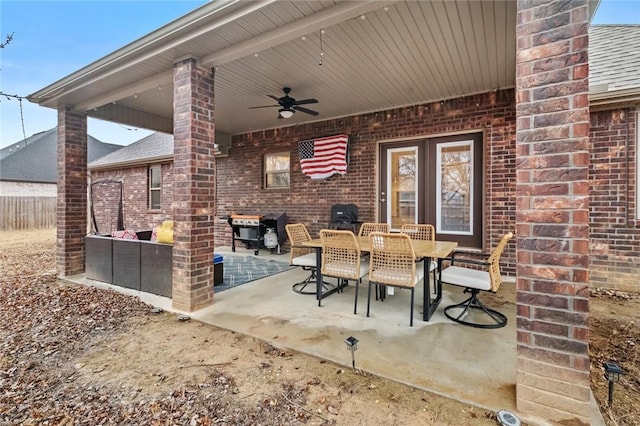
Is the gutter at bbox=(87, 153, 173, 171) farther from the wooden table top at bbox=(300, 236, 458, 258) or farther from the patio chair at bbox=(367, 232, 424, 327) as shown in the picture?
the patio chair at bbox=(367, 232, 424, 327)

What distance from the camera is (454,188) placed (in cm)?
523

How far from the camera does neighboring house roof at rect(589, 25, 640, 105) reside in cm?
375

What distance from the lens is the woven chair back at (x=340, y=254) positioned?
3217 millimetres

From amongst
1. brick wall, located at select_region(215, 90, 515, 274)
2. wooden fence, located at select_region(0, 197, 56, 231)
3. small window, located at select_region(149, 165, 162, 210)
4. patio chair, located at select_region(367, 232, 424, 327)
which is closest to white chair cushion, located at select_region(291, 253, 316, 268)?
patio chair, located at select_region(367, 232, 424, 327)

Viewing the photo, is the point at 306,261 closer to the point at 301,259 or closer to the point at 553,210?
the point at 301,259

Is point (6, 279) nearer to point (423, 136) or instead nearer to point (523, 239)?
point (523, 239)

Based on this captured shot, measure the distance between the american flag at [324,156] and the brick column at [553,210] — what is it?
Answer: 14.5 ft

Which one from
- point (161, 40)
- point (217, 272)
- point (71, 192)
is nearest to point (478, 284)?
point (217, 272)

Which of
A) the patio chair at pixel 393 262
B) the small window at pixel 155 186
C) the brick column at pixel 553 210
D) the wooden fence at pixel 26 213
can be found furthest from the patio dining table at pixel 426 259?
the wooden fence at pixel 26 213

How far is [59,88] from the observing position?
14.1 feet

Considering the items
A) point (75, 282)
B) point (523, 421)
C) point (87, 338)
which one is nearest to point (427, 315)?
point (523, 421)

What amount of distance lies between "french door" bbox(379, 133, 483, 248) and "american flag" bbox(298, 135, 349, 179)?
2.67 ft

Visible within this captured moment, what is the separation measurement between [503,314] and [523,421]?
180 cm

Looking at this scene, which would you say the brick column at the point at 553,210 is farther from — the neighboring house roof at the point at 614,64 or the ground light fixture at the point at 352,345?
the neighboring house roof at the point at 614,64
